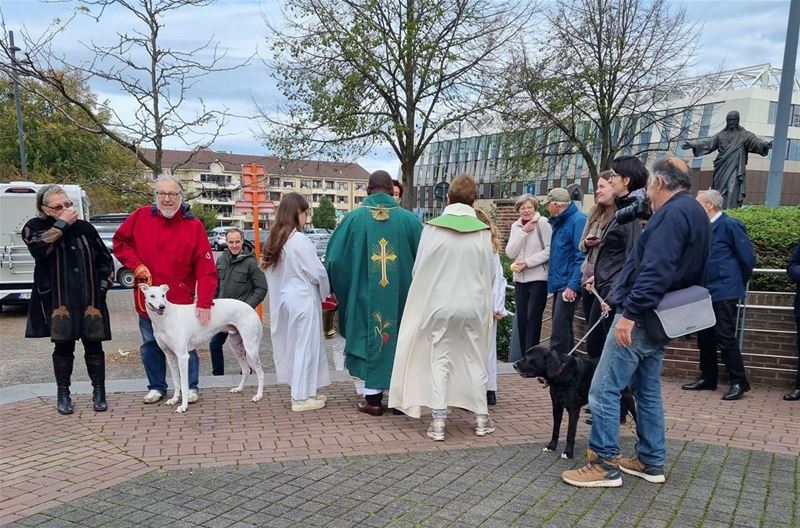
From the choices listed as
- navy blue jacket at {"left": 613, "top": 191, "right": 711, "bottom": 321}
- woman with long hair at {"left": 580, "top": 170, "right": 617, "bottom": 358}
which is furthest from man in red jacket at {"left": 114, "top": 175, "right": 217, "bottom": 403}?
navy blue jacket at {"left": 613, "top": 191, "right": 711, "bottom": 321}

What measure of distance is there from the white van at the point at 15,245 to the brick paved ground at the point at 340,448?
8.70m

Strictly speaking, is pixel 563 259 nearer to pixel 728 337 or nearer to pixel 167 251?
pixel 728 337

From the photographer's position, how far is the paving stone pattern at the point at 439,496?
336 centimetres

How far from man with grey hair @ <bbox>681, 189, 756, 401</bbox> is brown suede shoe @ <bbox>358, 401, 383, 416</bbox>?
3.45 m

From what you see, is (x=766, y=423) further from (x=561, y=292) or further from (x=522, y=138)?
(x=522, y=138)

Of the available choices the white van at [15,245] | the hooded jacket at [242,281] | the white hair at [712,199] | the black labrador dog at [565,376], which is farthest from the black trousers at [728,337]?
the white van at [15,245]

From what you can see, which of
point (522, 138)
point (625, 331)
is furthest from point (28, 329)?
point (522, 138)

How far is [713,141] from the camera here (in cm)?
944

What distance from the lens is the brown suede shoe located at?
17.5ft

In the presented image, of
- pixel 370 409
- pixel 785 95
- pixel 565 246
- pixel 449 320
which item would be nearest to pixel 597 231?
pixel 565 246

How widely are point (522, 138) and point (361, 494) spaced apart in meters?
19.2

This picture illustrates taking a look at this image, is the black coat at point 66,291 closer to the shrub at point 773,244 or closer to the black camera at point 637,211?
the black camera at point 637,211

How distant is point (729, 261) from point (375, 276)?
11.8ft

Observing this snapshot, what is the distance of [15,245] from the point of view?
13258mm
